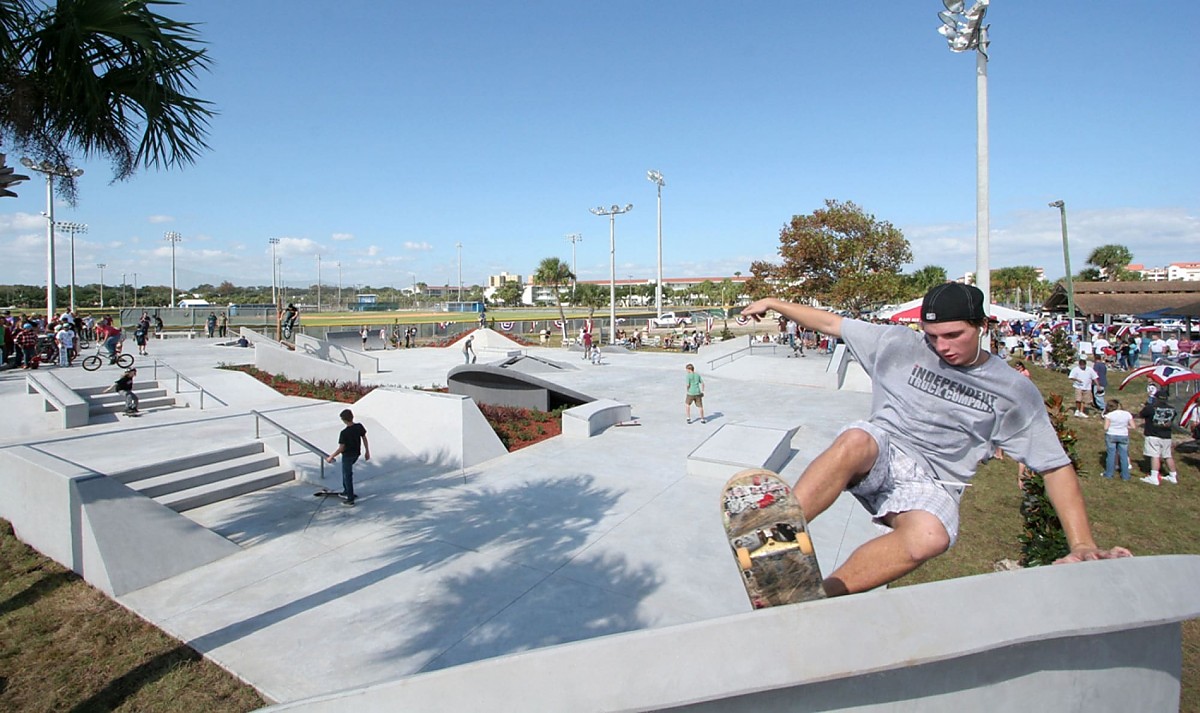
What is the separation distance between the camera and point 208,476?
8.36 meters

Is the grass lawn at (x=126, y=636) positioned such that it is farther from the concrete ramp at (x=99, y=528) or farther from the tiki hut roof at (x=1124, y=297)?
the tiki hut roof at (x=1124, y=297)

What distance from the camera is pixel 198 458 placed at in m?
8.52

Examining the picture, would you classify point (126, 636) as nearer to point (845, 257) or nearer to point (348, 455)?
point (348, 455)

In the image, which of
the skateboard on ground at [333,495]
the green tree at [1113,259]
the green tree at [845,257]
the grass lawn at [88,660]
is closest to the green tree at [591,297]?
the green tree at [845,257]

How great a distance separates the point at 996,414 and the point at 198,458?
31.9 ft

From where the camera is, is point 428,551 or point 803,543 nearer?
point 803,543

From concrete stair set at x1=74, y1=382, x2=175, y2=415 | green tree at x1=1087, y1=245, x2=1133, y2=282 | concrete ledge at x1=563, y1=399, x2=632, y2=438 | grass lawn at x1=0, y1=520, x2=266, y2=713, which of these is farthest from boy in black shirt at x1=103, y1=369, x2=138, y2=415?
green tree at x1=1087, y1=245, x2=1133, y2=282

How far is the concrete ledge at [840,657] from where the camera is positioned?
186cm

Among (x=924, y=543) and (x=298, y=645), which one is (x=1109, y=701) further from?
(x=298, y=645)

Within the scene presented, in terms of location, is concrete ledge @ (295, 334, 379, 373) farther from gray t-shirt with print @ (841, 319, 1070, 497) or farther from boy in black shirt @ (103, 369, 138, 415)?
gray t-shirt with print @ (841, 319, 1070, 497)

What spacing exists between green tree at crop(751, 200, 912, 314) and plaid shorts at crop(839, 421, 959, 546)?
28.0 metres

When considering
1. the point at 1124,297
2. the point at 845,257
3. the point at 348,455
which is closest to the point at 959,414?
the point at 348,455

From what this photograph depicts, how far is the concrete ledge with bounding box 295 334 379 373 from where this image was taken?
2300 cm

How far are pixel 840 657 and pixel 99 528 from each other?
23.1 ft
